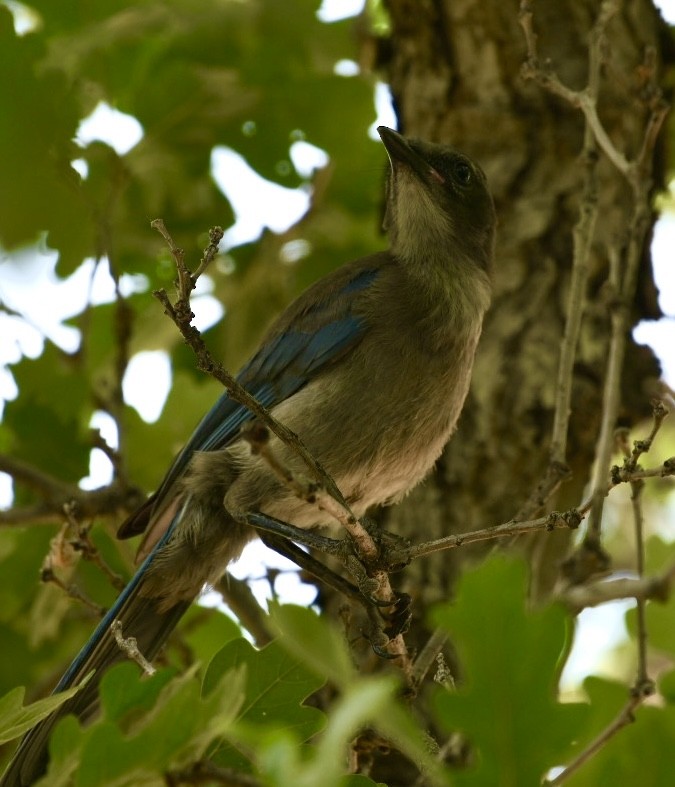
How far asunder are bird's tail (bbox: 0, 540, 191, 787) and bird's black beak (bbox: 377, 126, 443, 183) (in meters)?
1.85

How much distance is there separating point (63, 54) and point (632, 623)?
3.49 metres

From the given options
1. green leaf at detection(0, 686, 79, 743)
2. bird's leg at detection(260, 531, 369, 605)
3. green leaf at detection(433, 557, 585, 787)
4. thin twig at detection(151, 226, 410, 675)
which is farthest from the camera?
bird's leg at detection(260, 531, 369, 605)

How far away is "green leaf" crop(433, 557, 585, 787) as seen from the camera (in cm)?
196

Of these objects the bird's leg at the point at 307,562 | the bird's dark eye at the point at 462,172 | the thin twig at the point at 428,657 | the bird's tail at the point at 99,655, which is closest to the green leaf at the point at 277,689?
the bird's tail at the point at 99,655

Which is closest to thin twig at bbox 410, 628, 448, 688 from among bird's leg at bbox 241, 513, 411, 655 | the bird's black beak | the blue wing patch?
bird's leg at bbox 241, 513, 411, 655

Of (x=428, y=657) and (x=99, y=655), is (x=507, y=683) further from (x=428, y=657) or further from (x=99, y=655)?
(x=99, y=655)

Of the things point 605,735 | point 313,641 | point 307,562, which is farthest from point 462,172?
point 313,641

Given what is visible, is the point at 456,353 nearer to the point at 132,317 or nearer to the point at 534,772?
the point at 132,317

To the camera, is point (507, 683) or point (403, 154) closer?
point (507, 683)

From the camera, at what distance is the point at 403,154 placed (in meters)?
4.63

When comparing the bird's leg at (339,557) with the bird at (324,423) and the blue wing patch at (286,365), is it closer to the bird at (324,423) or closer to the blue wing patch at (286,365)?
the bird at (324,423)

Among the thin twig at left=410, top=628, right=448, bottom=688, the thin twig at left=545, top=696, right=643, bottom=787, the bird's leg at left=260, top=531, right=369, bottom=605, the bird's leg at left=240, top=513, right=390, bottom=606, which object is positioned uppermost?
the bird's leg at left=240, top=513, right=390, bottom=606

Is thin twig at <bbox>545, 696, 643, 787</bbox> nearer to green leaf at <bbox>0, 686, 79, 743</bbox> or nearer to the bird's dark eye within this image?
green leaf at <bbox>0, 686, 79, 743</bbox>

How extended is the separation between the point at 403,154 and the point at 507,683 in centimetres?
303
